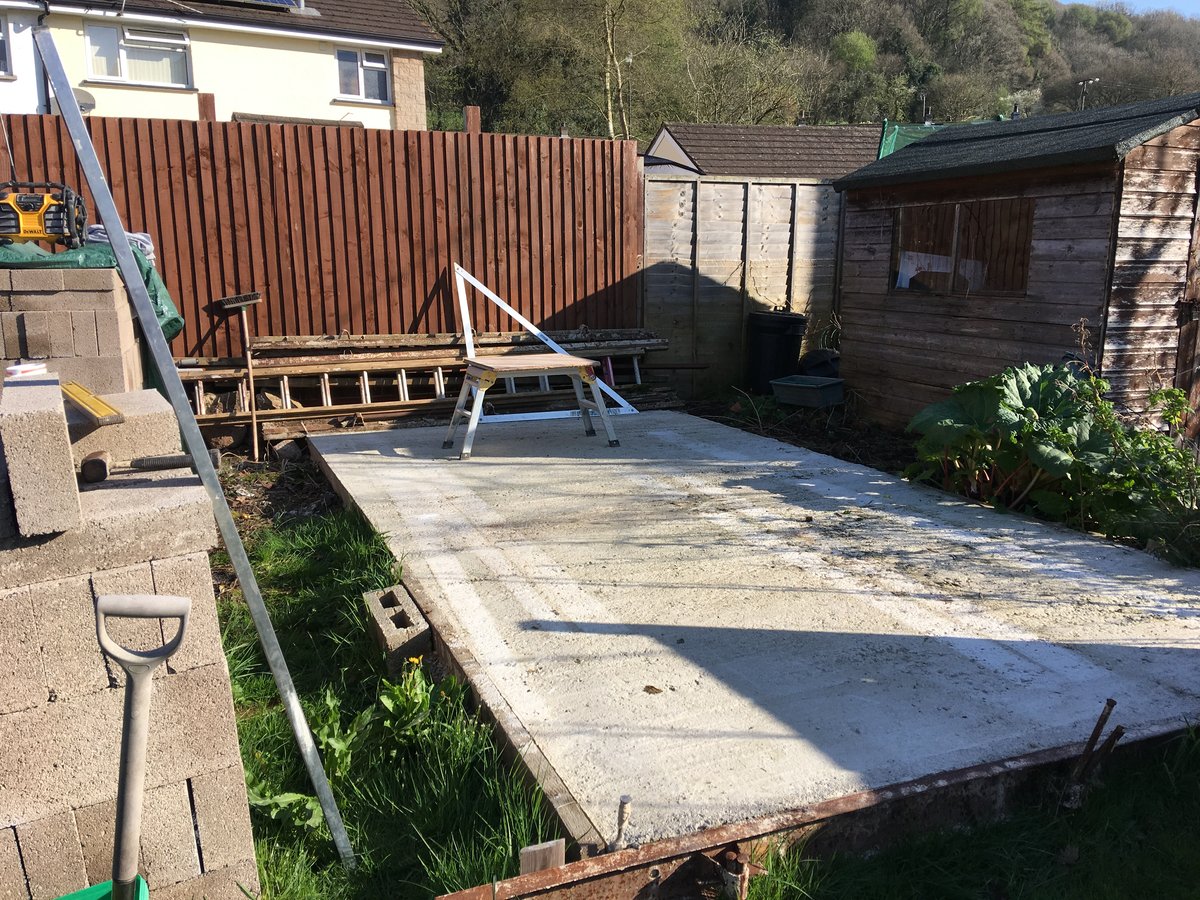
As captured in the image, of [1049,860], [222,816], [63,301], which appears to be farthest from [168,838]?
[63,301]

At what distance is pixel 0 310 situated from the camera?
16.9 feet

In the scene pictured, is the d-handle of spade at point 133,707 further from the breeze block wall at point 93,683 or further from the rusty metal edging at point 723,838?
the rusty metal edging at point 723,838

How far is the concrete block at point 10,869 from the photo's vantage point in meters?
1.89

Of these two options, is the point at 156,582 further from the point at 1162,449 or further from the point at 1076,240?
the point at 1076,240

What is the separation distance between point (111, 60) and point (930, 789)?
20710 mm

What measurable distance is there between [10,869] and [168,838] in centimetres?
29

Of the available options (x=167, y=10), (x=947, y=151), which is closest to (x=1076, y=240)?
(x=947, y=151)

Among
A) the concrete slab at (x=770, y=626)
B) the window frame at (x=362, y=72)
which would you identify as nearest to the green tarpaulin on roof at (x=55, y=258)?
the concrete slab at (x=770, y=626)

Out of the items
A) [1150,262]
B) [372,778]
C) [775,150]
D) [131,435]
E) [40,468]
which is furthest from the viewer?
[775,150]

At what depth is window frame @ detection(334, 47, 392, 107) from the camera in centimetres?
2003

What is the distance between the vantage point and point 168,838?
205 cm

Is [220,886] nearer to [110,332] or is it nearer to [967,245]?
[110,332]

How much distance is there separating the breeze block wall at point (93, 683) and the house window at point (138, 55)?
63.5 feet

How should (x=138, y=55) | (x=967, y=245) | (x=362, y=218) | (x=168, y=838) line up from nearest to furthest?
(x=168, y=838) < (x=967, y=245) < (x=362, y=218) < (x=138, y=55)
